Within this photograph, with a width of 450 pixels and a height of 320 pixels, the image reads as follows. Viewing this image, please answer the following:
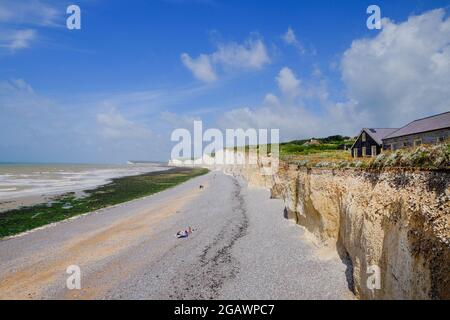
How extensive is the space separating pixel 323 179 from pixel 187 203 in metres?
Answer: 24.7

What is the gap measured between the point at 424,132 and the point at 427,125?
2.76ft

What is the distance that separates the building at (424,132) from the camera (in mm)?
19609

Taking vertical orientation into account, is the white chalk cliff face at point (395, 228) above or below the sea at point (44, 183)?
above

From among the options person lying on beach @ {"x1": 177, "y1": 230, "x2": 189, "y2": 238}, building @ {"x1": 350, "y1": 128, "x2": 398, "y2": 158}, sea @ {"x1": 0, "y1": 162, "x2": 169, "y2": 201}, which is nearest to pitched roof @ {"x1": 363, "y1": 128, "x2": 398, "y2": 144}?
building @ {"x1": 350, "y1": 128, "x2": 398, "y2": 158}

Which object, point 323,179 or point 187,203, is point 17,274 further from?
point 187,203

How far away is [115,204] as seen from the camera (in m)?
41.1

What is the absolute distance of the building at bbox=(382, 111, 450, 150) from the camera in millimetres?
19609

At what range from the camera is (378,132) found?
99.8ft

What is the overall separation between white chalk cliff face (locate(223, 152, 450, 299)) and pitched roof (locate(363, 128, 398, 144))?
593 inches

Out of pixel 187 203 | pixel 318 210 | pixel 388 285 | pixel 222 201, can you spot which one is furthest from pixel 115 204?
pixel 388 285

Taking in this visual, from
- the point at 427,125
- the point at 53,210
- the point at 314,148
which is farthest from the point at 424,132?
the point at 53,210

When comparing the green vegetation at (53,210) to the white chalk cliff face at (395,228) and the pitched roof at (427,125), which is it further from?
the pitched roof at (427,125)

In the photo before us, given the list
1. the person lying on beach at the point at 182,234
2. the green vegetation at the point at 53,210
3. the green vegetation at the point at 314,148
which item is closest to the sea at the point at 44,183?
the green vegetation at the point at 53,210
